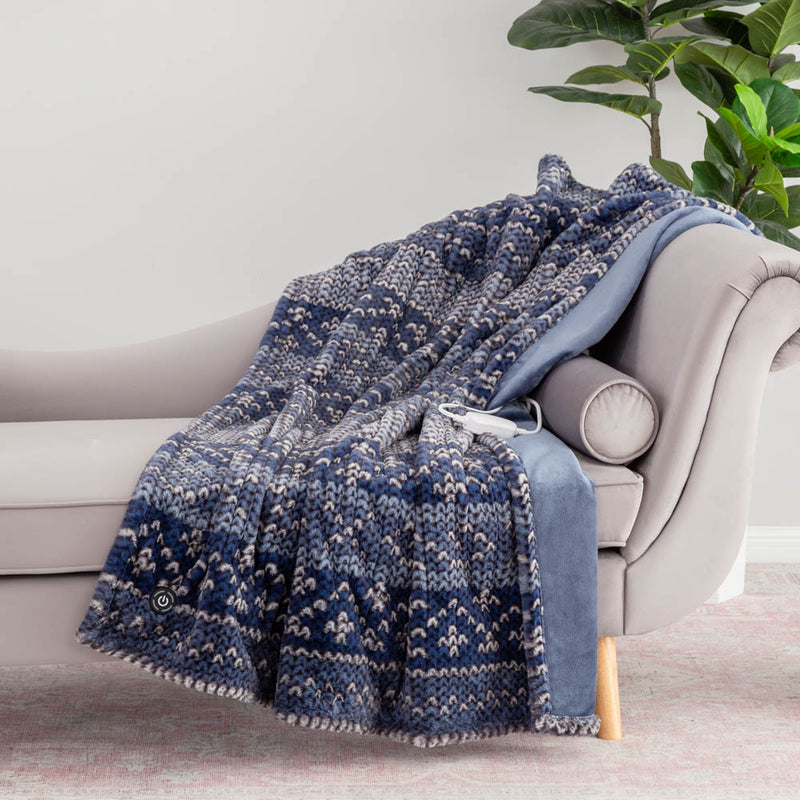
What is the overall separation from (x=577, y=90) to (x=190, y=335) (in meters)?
1.04

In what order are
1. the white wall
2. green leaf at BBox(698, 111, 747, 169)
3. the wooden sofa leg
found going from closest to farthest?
1. the wooden sofa leg
2. green leaf at BBox(698, 111, 747, 169)
3. the white wall

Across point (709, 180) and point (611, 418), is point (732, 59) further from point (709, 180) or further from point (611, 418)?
point (611, 418)

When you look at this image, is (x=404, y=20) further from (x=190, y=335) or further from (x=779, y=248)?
(x=779, y=248)

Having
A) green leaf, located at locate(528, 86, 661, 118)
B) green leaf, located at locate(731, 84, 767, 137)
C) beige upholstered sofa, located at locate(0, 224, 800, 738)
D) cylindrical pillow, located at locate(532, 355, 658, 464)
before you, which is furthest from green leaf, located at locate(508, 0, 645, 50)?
cylindrical pillow, located at locate(532, 355, 658, 464)

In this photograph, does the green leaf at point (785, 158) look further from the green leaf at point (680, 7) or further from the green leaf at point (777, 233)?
the green leaf at point (680, 7)

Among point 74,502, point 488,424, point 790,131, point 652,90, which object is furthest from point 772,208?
point 74,502

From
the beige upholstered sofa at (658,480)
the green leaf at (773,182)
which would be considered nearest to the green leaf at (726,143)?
the green leaf at (773,182)

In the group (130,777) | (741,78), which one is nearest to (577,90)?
(741,78)

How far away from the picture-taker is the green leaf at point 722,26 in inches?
86.5

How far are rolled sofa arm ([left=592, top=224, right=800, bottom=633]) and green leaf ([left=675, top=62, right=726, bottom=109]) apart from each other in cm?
86

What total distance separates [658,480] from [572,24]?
4.11 feet

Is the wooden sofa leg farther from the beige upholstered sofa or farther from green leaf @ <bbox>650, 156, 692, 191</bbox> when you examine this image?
green leaf @ <bbox>650, 156, 692, 191</bbox>

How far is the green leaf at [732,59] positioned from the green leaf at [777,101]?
0.51 ft

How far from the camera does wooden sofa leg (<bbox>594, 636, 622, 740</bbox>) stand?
4.63 ft
